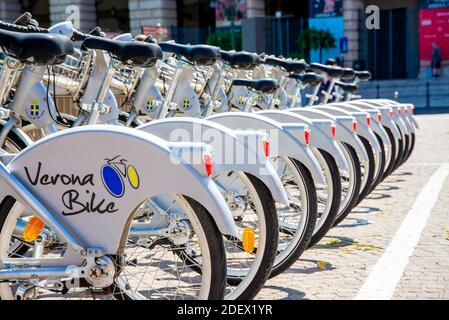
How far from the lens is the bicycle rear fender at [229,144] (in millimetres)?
3559

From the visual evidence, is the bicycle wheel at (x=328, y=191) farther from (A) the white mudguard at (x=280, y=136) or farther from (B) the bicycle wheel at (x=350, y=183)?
(B) the bicycle wheel at (x=350, y=183)

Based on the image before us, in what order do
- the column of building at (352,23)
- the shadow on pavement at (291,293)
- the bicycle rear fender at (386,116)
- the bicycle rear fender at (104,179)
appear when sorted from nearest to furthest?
the bicycle rear fender at (104,179) < the shadow on pavement at (291,293) < the bicycle rear fender at (386,116) < the column of building at (352,23)

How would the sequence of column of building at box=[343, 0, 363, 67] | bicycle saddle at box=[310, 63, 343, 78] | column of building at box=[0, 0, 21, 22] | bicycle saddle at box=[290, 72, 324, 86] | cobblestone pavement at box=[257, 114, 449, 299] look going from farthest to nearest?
column of building at box=[0, 0, 21, 22], column of building at box=[343, 0, 363, 67], bicycle saddle at box=[310, 63, 343, 78], bicycle saddle at box=[290, 72, 324, 86], cobblestone pavement at box=[257, 114, 449, 299]

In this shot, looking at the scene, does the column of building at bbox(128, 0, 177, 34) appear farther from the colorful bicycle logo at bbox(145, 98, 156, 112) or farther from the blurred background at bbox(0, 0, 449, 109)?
the colorful bicycle logo at bbox(145, 98, 156, 112)

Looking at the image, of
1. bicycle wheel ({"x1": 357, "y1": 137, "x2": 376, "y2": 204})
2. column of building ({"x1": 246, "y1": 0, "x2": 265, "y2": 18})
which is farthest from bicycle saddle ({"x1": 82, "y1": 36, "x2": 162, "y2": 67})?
column of building ({"x1": 246, "y1": 0, "x2": 265, "y2": 18})

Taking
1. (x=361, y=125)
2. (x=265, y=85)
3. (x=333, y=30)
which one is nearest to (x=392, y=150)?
(x=361, y=125)

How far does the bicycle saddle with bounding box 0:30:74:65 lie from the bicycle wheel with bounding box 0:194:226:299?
0.61 metres

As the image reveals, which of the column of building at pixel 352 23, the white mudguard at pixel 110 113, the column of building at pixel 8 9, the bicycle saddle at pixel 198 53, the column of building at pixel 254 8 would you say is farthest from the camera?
the column of building at pixel 8 9

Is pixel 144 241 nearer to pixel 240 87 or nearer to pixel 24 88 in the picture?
pixel 24 88

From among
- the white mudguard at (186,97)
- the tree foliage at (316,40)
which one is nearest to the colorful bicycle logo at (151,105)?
the white mudguard at (186,97)

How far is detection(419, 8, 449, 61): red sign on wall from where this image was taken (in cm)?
3036

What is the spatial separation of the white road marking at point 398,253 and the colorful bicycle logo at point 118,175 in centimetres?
150

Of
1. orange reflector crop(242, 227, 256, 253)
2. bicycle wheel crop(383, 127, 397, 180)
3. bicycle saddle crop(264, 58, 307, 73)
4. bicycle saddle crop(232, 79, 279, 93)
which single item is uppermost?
bicycle saddle crop(264, 58, 307, 73)

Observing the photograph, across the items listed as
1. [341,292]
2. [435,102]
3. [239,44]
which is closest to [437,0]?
[435,102]
